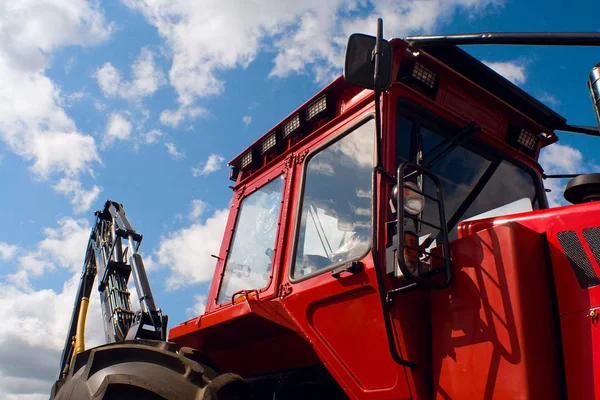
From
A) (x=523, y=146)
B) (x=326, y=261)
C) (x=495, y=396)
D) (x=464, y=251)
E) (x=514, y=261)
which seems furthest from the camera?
(x=523, y=146)

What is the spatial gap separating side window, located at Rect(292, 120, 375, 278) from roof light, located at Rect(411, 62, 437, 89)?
0.40 meters

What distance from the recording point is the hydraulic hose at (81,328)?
5840 millimetres

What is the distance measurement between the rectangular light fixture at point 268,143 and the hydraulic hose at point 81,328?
10.2 ft

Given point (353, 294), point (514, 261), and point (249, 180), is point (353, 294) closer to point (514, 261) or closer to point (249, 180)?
point (514, 261)

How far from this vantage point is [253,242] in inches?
155

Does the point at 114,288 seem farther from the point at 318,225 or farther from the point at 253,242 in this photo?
the point at 318,225

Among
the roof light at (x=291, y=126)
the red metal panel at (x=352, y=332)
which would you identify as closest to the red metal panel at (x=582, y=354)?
the red metal panel at (x=352, y=332)

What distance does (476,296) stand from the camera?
232cm

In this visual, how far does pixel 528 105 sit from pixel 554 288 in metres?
1.92

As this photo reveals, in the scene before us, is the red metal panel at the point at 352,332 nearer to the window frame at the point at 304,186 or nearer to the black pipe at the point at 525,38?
the window frame at the point at 304,186

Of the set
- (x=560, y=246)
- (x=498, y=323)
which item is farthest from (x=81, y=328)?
(x=560, y=246)

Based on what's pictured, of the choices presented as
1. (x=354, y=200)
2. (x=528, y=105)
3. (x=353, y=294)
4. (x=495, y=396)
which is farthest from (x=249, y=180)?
(x=495, y=396)

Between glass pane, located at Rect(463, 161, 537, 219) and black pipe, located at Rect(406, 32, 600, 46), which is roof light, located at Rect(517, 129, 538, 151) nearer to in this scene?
glass pane, located at Rect(463, 161, 537, 219)

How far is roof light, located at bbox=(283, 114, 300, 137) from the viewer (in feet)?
12.6
